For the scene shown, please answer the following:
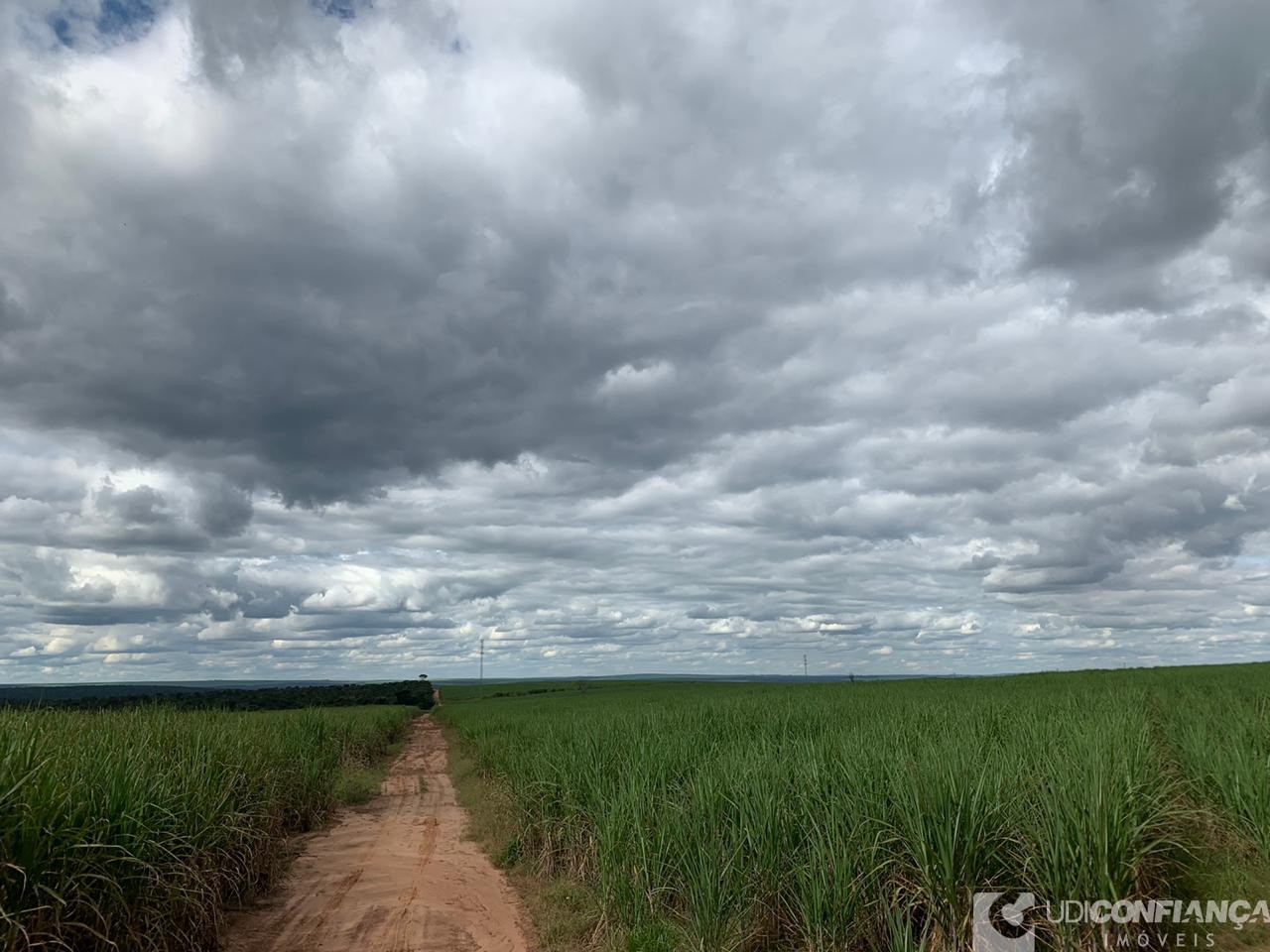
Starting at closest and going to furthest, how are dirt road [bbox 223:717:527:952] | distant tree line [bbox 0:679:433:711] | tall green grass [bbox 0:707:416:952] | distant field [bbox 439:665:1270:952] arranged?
1. tall green grass [bbox 0:707:416:952]
2. distant field [bbox 439:665:1270:952]
3. dirt road [bbox 223:717:527:952]
4. distant tree line [bbox 0:679:433:711]

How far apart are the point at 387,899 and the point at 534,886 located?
7.86 ft

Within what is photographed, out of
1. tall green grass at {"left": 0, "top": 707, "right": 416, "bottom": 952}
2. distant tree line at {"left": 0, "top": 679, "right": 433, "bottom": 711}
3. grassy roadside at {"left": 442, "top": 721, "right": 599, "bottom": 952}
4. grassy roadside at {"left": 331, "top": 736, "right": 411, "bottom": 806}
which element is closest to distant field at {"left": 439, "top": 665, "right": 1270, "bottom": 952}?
grassy roadside at {"left": 442, "top": 721, "right": 599, "bottom": 952}

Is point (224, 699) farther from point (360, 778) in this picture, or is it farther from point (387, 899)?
point (387, 899)

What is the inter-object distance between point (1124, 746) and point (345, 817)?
1649 centimetres

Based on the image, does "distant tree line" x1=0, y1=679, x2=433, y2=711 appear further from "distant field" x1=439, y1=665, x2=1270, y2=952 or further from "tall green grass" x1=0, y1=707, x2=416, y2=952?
"distant field" x1=439, y1=665, x2=1270, y2=952

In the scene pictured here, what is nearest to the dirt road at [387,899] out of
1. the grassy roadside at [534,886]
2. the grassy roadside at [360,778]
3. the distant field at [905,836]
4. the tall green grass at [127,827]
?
the grassy roadside at [534,886]

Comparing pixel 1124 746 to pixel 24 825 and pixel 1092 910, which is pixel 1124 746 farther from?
pixel 24 825

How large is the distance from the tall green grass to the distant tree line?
0.72m

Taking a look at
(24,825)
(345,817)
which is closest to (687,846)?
(24,825)

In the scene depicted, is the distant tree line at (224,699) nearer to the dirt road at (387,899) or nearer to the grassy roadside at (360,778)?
the grassy roadside at (360,778)

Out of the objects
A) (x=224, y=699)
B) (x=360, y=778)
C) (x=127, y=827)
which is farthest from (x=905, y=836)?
(x=224, y=699)

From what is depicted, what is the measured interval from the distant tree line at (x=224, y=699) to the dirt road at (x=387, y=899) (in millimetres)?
4280

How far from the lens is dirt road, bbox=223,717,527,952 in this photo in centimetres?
900

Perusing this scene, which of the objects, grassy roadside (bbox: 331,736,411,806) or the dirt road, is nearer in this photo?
the dirt road
